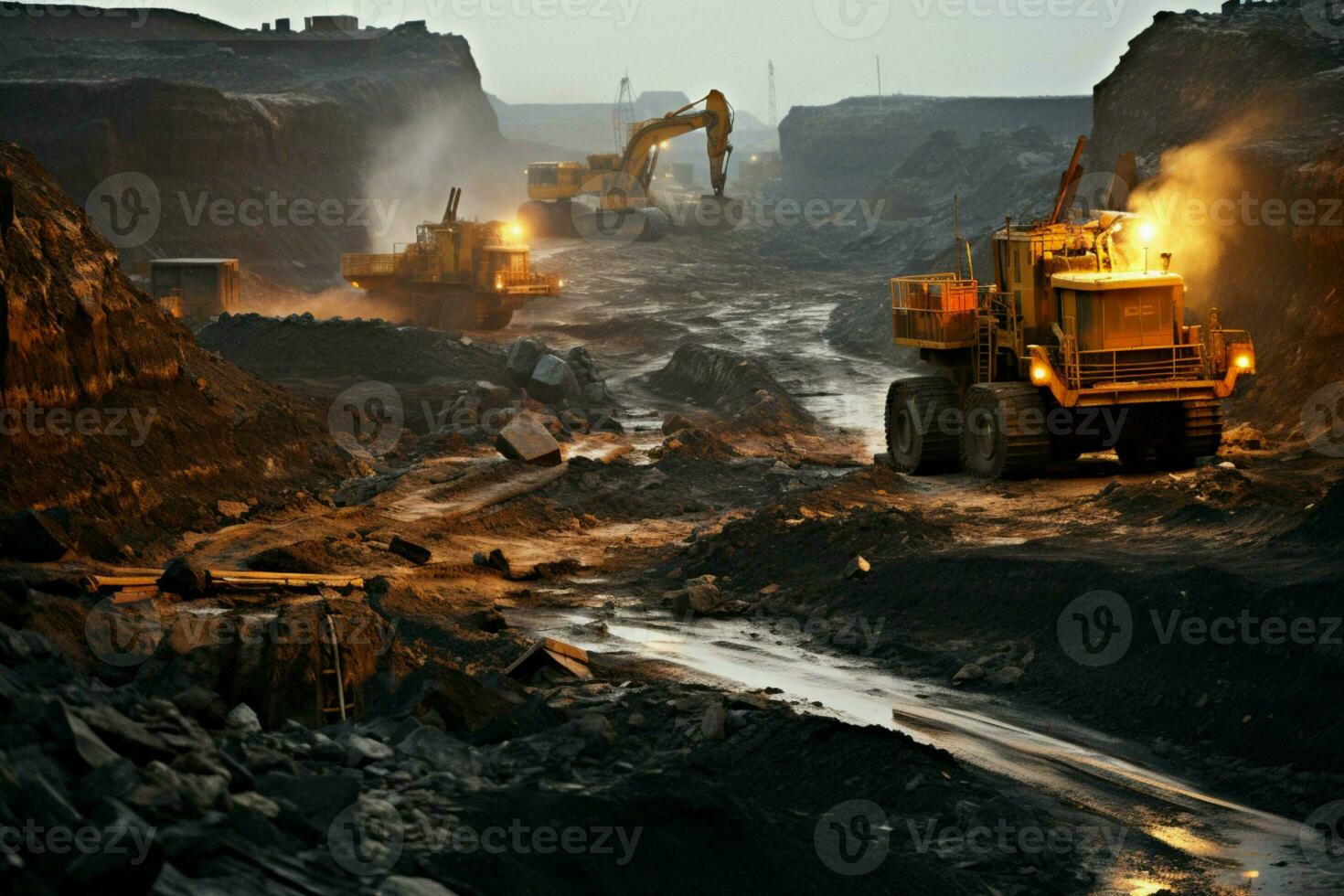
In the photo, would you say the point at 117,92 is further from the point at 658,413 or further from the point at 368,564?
the point at 368,564

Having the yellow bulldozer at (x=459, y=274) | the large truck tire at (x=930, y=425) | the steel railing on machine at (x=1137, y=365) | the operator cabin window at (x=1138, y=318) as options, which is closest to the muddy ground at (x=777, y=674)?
the large truck tire at (x=930, y=425)

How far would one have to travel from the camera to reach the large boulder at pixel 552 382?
31.6 metres

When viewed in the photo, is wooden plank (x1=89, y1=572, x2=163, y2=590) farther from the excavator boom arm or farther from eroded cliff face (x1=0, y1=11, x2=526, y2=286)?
the excavator boom arm

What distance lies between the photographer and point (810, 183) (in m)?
106

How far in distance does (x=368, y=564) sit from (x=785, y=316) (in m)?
31.3

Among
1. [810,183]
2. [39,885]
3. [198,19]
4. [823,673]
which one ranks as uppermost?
[198,19]

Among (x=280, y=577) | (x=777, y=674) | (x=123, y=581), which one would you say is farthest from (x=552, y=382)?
(x=777, y=674)

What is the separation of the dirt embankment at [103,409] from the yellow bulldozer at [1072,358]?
956 cm

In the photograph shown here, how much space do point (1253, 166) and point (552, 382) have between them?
14348 mm

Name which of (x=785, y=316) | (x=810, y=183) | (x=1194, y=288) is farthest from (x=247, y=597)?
(x=810, y=183)

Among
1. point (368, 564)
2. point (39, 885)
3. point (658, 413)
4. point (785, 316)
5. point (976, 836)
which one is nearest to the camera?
point (39, 885)

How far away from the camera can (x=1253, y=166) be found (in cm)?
2747

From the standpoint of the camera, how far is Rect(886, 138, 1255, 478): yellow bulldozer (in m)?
18.9

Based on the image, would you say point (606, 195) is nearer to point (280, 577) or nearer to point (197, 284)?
point (197, 284)
